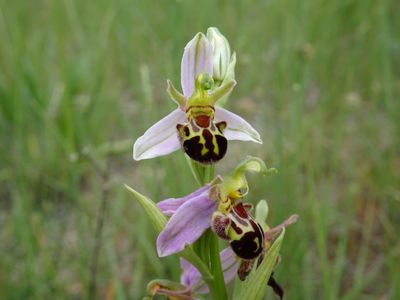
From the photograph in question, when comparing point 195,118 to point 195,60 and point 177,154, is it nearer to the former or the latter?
point 195,60

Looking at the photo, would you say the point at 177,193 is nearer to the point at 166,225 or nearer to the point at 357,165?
the point at 166,225

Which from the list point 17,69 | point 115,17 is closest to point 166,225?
point 17,69

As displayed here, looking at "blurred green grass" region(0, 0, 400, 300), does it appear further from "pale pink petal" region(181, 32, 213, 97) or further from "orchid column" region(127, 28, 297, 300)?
"pale pink petal" region(181, 32, 213, 97)

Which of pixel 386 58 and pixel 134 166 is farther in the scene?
pixel 134 166

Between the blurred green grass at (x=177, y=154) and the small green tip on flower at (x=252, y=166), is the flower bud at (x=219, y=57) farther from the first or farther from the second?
the blurred green grass at (x=177, y=154)

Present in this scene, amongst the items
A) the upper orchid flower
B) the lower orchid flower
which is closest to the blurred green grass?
the lower orchid flower

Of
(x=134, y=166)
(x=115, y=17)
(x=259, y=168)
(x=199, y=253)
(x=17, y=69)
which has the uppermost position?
(x=115, y=17)

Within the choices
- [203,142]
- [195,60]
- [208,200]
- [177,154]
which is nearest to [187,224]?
[208,200]

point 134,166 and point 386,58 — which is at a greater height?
point 134,166

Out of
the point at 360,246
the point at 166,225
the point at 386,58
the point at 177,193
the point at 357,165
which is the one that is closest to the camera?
the point at 166,225
